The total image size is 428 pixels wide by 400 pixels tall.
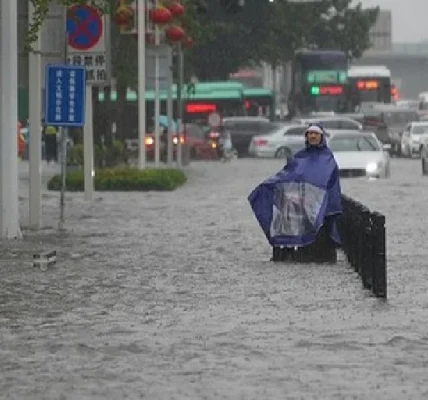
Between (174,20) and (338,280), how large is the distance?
26.6 metres

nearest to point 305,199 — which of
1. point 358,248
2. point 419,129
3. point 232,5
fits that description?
point 358,248

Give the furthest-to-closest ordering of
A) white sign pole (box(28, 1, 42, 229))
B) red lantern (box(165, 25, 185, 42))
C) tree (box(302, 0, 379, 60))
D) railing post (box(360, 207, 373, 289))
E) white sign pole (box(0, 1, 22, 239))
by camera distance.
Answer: tree (box(302, 0, 379, 60)), red lantern (box(165, 25, 185, 42)), white sign pole (box(28, 1, 42, 229)), white sign pole (box(0, 1, 22, 239)), railing post (box(360, 207, 373, 289))

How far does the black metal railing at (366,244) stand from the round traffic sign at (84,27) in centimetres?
810

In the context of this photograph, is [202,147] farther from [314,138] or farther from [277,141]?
[314,138]

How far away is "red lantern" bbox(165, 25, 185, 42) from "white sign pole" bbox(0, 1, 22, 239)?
1934cm

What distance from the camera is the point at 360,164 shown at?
49750mm

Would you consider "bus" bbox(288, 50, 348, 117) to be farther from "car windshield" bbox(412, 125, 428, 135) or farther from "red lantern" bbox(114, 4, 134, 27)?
"red lantern" bbox(114, 4, 134, 27)

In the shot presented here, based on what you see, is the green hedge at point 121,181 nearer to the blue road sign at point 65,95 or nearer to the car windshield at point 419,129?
the blue road sign at point 65,95

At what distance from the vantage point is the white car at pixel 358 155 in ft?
163

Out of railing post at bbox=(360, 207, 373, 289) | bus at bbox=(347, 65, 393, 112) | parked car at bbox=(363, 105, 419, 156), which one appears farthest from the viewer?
bus at bbox=(347, 65, 393, 112)

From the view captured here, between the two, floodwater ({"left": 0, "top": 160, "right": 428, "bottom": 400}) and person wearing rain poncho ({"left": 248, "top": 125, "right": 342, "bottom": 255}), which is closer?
floodwater ({"left": 0, "top": 160, "right": 428, "bottom": 400})

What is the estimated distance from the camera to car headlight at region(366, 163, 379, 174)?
49.5 m

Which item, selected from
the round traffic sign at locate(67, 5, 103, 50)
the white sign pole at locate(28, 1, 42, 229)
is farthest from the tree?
the white sign pole at locate(28, 1, 42, 229)

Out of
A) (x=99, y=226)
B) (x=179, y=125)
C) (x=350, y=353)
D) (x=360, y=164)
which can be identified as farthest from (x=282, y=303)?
(x=179, y=125)
